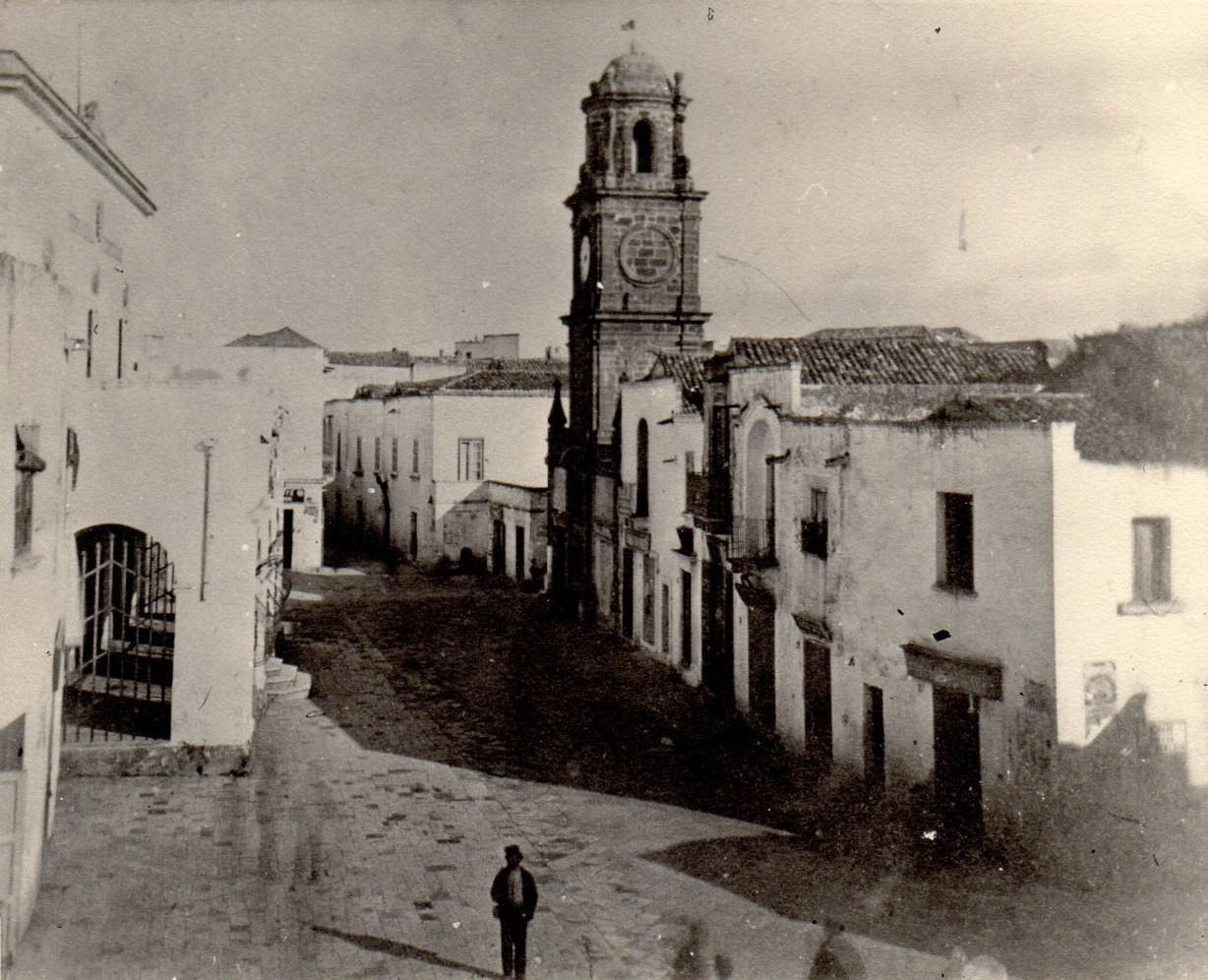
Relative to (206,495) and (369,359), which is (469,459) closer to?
(369,359)

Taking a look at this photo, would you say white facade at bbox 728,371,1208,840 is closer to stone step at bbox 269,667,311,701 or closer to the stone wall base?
the stone wall base

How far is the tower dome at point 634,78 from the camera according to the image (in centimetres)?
2562

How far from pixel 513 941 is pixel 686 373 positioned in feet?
48.7

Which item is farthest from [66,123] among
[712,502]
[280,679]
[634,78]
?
[634,78]

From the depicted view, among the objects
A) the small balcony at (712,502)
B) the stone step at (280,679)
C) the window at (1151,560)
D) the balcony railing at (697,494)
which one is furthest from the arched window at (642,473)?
the window at (1151,560)

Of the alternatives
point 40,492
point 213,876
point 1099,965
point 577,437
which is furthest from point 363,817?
point 577,437

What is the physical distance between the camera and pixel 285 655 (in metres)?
22.4

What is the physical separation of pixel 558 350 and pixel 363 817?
39.6m

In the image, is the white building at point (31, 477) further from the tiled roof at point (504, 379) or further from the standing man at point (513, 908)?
the tiled roof at point (504, 379)

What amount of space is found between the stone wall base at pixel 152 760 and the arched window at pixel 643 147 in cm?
1735

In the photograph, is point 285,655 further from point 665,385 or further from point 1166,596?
point 1166,596

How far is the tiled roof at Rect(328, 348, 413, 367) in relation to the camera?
4703 cm

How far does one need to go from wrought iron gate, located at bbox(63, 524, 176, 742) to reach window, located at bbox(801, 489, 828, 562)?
845 cm

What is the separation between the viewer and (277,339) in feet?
125
